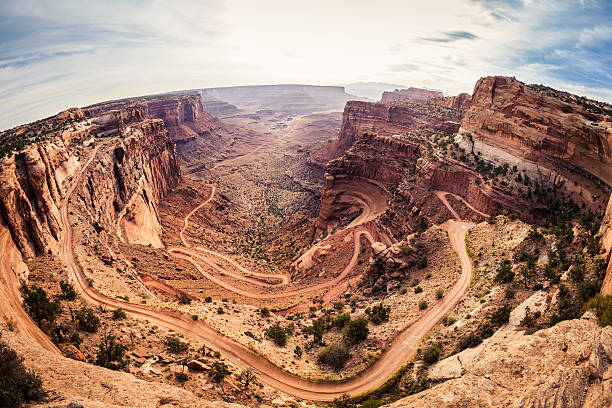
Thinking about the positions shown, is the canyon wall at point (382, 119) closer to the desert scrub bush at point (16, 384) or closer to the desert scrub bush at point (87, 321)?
the desert scrub bush at point (87, 321)

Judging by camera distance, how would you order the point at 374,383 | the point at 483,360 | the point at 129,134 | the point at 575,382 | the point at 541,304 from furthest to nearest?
the point at 129,134, the point at 374,383, the point at 541,304, the point at 483,360, the point at 575,382

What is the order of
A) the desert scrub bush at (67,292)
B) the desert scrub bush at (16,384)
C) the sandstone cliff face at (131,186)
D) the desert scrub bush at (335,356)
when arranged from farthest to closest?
the sandstone cliff face at (131,186)
the desert scrub bush at (335,356)
the desert scrub bush at (67,292)
the desert scrub bush at (16,384)

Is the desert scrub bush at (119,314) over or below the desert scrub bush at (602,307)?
below

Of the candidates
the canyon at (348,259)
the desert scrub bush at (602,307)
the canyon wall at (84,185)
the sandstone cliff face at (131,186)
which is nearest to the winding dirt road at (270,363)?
the canyon at (348,259)

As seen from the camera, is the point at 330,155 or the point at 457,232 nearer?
the point at 457,232

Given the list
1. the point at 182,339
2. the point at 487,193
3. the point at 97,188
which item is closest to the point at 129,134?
the point at 97,188

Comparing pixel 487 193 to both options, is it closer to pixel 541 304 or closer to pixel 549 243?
pixel 549 243
